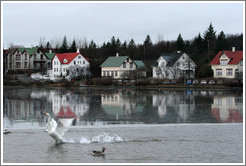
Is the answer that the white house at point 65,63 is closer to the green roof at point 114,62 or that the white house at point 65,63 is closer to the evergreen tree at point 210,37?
the green roof at point 114,62

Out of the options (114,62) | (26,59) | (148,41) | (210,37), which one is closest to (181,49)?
(210,37)

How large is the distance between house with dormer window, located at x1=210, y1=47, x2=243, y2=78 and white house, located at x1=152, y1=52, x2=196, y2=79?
420 cm

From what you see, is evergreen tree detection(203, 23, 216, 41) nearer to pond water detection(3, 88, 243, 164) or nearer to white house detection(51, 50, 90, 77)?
white house detection(51, 50, 90, 77)

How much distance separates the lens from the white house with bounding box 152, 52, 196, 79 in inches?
2640

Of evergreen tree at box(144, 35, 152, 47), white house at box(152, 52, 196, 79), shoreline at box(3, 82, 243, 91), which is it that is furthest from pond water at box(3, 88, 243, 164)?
evergreen tree at box(144, 35, 152, 47)

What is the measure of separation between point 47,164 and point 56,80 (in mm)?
62685

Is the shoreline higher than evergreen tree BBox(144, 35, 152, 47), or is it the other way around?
evergreen tree BBox(144, 35, 152, 47)

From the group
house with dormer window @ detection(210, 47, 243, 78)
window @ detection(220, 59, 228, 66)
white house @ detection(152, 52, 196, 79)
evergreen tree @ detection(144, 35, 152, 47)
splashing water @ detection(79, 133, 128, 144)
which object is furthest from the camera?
evergreen tree @ detection(144, 35, 152, 47)

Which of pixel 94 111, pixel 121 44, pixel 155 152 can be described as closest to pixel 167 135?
pixel 155 152

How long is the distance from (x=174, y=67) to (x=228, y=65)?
29.7 ft

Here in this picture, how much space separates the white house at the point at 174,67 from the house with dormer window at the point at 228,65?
420cm

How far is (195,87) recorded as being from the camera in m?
56.4

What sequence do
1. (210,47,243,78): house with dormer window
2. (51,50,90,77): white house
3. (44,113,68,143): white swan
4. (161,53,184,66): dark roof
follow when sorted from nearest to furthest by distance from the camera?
(44,113,68,143): white swan, (210,47,243,78): house with dormer window, (161,53,184,66): dark roof, (51,50,90,77): white house

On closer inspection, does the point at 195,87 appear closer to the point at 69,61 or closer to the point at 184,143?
the point at 69,61
